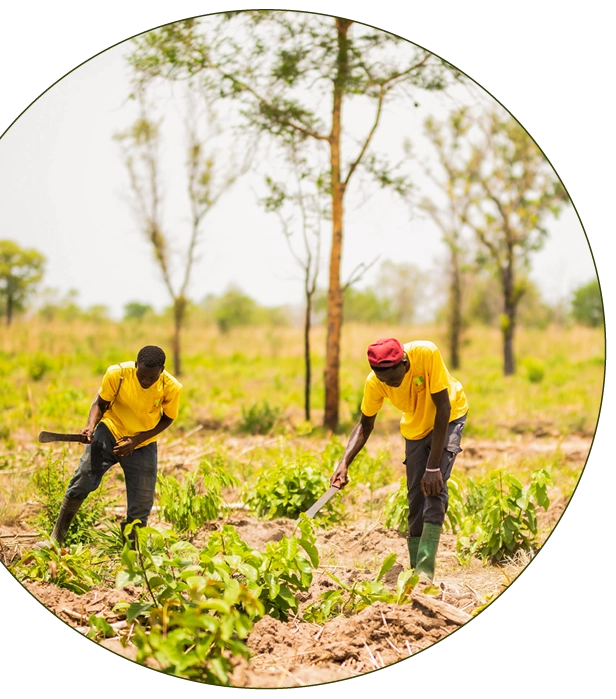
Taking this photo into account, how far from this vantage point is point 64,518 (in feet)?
14.5

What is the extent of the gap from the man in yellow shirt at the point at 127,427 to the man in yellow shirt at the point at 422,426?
94cm

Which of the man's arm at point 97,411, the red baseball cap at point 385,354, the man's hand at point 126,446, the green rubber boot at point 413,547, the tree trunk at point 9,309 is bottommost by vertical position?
the green rubber boot at point 413,547

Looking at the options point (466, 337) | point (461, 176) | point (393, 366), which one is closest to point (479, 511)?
point (393, 366)

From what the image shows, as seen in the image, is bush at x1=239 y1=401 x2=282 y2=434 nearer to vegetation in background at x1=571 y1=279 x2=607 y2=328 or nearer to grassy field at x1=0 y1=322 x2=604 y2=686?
grassy field at x1=0 y1=322 x2=604 y2=686

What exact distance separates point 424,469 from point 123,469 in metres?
1.53

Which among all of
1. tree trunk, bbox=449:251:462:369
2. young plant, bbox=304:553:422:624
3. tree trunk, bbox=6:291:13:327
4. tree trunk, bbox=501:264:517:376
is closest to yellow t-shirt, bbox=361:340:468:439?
young plant, bbox=304:553:422:624

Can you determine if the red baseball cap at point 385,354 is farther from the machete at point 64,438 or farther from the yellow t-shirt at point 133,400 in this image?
the machete at point 64,438

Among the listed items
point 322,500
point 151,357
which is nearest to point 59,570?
point 151,357

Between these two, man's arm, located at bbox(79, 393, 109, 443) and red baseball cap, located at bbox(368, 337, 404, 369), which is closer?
red baseball cap, located at bbox(368, 337, 404, 369)

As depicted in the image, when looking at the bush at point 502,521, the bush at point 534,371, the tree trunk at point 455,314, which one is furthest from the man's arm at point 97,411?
the tree trunk at point 455,314

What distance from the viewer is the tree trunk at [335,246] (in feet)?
18.2

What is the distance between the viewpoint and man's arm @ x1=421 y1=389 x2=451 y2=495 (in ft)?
13.5

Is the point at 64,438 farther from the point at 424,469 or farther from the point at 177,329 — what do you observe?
the point at 177,329

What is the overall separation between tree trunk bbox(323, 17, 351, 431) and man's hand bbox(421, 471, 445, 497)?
2.59 m
